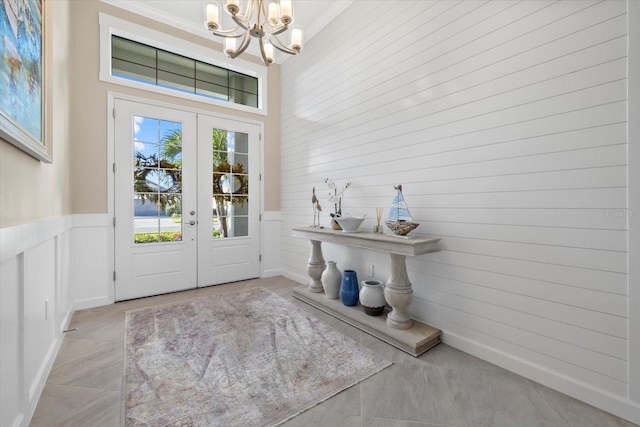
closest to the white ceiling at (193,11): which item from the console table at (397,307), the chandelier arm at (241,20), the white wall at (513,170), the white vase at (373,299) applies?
the white wall at (513,170)

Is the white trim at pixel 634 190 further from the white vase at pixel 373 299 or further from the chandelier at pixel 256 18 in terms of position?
the chandelier at pixel 256 18

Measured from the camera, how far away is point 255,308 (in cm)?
306

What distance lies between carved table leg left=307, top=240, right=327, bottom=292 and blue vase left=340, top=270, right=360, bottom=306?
52 centimetres

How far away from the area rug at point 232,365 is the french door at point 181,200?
79 centimetres

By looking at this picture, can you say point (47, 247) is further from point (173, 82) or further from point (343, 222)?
point (173, 82)

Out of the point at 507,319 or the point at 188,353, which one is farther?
the point at 188,353

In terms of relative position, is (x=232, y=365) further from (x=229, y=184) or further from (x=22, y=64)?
(x=229, y=184)

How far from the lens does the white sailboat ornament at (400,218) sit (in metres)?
2.31

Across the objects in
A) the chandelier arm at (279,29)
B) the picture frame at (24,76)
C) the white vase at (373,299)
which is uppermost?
the chandelier arm at (279,29)

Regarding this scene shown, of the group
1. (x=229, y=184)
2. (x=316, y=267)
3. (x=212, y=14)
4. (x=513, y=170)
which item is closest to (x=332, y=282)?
(x=316, y=267)

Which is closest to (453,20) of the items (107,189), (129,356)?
(129,356)

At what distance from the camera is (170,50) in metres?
3.71

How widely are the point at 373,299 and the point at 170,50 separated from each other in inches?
155

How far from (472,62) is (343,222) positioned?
167cm
